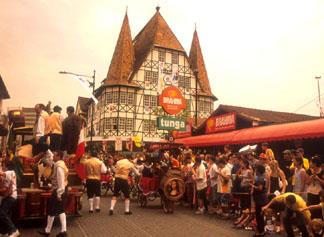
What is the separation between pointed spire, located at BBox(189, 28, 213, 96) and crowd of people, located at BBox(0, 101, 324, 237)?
114ft

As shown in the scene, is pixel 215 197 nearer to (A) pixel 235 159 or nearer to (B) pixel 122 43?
(A) pixel 235 159

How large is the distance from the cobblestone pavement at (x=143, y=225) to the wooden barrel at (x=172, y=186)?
640mm

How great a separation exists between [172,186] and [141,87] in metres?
31.0

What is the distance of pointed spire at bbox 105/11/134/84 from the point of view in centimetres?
4281

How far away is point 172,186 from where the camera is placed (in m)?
12.2

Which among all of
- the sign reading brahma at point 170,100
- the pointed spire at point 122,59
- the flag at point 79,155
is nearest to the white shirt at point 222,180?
the flag at point 79,155

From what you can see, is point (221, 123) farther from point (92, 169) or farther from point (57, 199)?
point (57, 199)

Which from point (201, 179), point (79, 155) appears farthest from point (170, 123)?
point (79, 155)

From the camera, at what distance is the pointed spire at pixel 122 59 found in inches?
1686

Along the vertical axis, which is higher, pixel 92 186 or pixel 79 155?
pixel 79 155

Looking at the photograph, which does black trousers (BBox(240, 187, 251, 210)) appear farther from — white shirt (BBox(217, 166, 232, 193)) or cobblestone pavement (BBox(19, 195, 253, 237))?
A: white shirt (BBox(217, 166, 232, 193))

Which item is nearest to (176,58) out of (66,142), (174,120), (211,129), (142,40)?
(142,40)

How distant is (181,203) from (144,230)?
19.1 feet

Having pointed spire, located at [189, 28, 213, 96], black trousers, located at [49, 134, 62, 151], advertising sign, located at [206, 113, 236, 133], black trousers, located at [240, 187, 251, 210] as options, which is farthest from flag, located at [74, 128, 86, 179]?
pointed spire, located at [189, 28, 213, 96]
